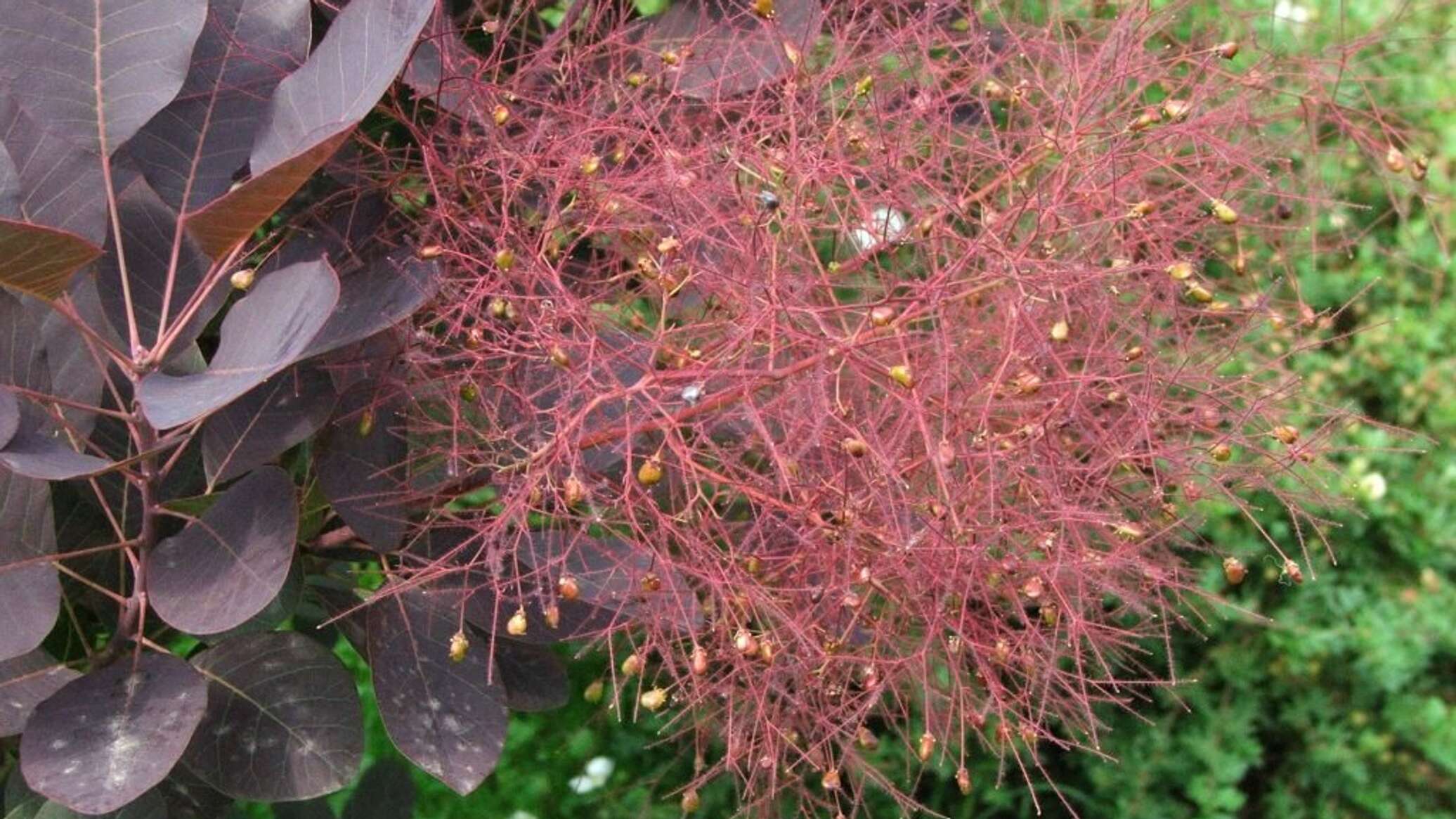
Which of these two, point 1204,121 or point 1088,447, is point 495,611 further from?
point 1204,121

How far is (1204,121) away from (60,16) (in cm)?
97

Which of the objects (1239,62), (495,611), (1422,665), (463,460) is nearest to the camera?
(495,611)

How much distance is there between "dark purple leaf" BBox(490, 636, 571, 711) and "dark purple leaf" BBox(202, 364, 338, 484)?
0.30 meters

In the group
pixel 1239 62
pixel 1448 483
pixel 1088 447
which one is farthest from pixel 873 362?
pixel 1448 483

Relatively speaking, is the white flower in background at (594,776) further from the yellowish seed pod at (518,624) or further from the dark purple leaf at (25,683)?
the yellowish seed pod at (518,624)

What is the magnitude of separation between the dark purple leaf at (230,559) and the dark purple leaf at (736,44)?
0.50 m

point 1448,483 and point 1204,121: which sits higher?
point 1204,121

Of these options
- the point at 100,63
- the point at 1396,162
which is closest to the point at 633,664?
the point at 100,63

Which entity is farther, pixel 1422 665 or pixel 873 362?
pixel 1422 665

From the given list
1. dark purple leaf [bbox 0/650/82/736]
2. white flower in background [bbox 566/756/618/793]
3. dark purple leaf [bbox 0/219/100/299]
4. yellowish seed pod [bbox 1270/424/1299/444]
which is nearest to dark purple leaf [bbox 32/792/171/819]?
dark purple leaf [bbox 0/650/82/736]

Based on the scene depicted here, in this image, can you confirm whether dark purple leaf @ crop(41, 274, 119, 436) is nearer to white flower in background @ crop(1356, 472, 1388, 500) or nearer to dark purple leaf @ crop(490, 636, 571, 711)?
dark purple leaf @ crop(490, 636, 571, 711)

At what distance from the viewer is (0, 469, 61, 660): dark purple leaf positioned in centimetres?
112

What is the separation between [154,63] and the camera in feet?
3.65

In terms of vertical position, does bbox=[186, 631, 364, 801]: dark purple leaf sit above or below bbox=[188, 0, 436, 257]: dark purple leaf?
below
